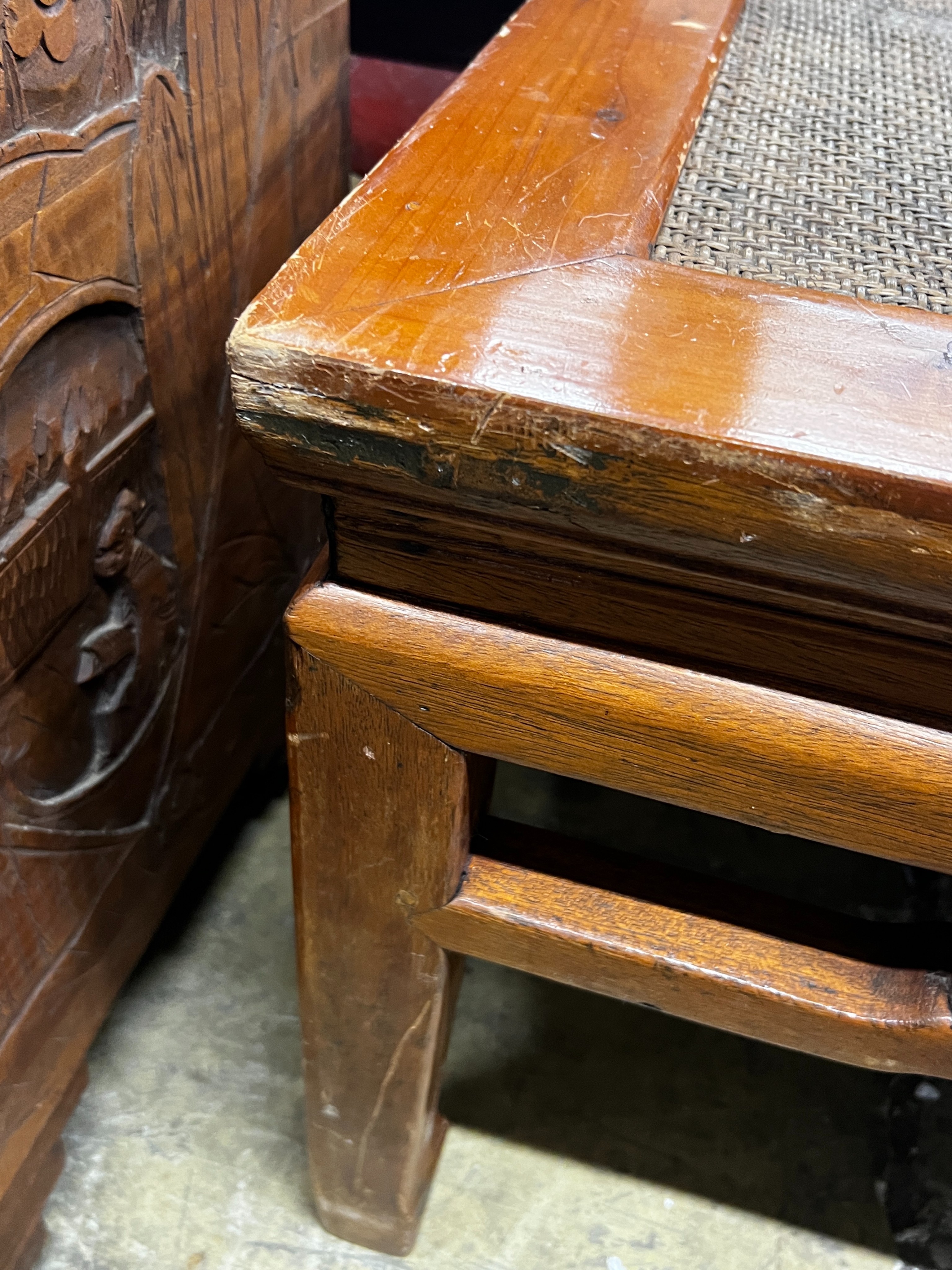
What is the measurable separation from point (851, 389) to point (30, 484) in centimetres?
38

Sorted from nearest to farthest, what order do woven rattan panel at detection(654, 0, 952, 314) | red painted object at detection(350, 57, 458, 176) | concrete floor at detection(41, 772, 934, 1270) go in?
woven rattan panel at detection(654, 0, 952, 314), concrete floor at detection(41, 772, 934, 1270), red painted object at detection(350, 57, 458, 176)

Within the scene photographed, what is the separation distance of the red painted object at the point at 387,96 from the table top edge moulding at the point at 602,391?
2.10 feet

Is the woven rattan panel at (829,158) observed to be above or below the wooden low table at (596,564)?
above

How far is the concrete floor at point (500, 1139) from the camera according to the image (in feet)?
2.49

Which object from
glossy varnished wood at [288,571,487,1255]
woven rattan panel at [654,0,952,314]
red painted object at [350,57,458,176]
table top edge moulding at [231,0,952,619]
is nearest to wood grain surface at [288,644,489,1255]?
glossy varnished wood at [288,571,487,1255]

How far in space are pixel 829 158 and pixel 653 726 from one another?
0.32m

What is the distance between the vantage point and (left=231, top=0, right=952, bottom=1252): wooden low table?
337mm

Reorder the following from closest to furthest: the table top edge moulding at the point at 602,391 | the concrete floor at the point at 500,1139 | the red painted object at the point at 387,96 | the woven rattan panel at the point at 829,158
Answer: the table top edge moulding at the point at 602,391 → the woven rattan panel at the point at 829,158 → the concrete floor at the point at 500,1139 → the red painted object at the point at 387,96

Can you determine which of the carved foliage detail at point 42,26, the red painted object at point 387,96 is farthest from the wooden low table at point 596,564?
the red painted object at point 387,96

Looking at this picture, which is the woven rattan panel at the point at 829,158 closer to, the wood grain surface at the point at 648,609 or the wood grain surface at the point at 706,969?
the wood grain surface at the point at 648,609

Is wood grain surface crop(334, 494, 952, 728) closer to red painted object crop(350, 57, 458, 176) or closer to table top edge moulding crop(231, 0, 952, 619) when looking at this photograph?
table top edge moulding crop(231, 0, 952, 619)

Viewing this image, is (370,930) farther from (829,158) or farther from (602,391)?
(829,158)

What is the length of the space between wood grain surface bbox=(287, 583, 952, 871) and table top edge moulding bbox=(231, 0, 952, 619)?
0.22ft

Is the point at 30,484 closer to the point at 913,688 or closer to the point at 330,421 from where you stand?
the point at 330,421
